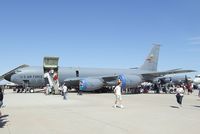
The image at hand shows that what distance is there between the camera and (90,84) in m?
38.2

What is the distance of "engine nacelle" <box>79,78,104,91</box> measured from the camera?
37469 mm

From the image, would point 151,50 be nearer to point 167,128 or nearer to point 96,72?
point 96,72

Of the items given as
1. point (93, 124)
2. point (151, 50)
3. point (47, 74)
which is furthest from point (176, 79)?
point (93, 124)

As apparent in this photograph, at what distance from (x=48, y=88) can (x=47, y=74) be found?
270cm

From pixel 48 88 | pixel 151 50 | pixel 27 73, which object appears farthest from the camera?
Result: pixel 151 50

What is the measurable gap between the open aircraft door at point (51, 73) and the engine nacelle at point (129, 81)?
299 inches

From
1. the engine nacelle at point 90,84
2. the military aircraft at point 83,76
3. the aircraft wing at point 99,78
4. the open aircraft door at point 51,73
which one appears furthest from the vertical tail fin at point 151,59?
the open aircraft door at point 51,73

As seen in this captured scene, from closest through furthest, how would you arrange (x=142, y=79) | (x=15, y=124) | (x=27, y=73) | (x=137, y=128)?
(x=137, y=128), (x=15, y=124), (x=27, y=73), (x=142, y=79)

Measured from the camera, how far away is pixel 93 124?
11.7 meters

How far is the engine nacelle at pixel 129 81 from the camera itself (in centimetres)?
3838

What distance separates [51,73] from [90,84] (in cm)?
494

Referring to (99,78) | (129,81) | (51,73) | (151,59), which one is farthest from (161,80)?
(51,73)

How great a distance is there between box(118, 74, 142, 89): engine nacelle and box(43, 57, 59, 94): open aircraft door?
7.60 meters

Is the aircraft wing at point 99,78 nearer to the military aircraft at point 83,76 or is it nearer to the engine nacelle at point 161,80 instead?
the military aircraft at point 83,76
